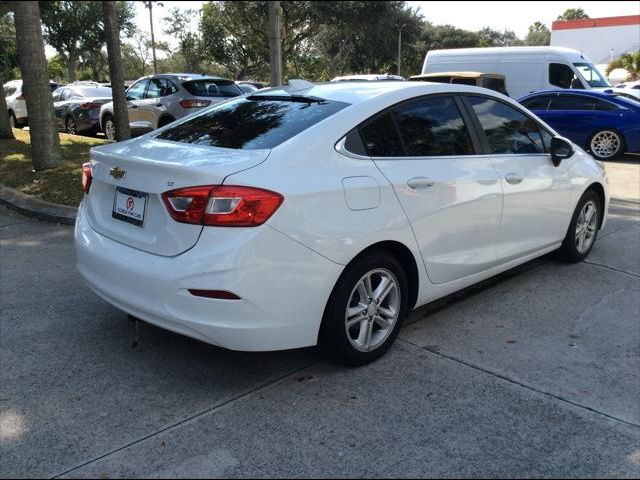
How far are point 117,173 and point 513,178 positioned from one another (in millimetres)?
2729

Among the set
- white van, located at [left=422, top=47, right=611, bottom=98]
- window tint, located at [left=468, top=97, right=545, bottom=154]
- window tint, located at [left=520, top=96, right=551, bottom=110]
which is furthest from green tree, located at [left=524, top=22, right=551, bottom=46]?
window tint, located at [left=468, top=97, right=545, bottom=154]

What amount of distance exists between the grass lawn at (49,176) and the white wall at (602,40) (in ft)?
154

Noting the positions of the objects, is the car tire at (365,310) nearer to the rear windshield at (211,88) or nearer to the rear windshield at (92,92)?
the rear windshield at (211,88)

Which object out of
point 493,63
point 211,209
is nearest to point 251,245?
point 211,209

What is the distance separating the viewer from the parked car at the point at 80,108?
15.6m

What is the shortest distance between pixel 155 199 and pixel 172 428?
1.16 metres

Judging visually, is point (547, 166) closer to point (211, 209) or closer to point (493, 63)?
point (211, 209)

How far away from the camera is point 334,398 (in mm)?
3266

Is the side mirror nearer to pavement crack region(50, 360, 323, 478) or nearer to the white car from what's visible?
the white car

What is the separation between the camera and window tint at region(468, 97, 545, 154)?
4.45 meters

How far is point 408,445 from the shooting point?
2852 mm

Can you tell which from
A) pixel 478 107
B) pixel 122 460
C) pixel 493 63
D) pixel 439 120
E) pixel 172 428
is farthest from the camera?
pixel 493 63

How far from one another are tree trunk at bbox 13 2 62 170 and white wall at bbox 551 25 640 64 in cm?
4798

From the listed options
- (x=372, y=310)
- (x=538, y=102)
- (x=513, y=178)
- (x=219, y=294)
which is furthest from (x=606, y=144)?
(x=219, y=294)
